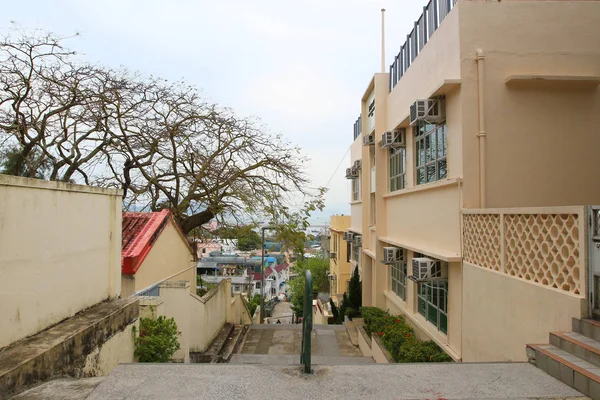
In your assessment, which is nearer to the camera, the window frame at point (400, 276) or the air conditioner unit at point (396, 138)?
the air conditioner unit at point (396, 138)

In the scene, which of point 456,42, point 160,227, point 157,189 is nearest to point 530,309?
point 456,42

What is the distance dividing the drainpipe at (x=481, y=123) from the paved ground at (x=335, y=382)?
334cm

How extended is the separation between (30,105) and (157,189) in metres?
3.97

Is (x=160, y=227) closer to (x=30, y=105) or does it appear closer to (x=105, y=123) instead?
(x=105, y=123)

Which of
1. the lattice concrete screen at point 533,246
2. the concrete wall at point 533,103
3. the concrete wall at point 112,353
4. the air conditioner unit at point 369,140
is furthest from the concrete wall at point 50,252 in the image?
the air conditioner unit at point 369,140

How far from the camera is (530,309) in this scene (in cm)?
437

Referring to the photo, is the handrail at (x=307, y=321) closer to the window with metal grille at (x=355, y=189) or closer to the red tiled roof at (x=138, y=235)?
the red tiled roof at (x=138, y=235)

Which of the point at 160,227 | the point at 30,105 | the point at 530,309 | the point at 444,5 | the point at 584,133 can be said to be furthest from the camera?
the point at 30,105

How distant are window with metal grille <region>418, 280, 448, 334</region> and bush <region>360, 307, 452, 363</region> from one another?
0.48 m

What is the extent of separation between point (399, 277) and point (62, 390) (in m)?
9.39

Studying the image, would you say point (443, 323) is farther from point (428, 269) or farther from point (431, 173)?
point (431, 173)

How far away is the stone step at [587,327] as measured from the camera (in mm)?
3359

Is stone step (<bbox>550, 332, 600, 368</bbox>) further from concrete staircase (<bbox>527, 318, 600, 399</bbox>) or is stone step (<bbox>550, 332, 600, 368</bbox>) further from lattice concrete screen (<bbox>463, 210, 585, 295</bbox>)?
lattice concrete screen (<bbox>463, 210, 585, 295</bbox>)

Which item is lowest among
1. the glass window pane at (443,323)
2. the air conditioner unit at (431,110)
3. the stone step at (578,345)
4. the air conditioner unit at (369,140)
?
the glass window pane at (443,323)
